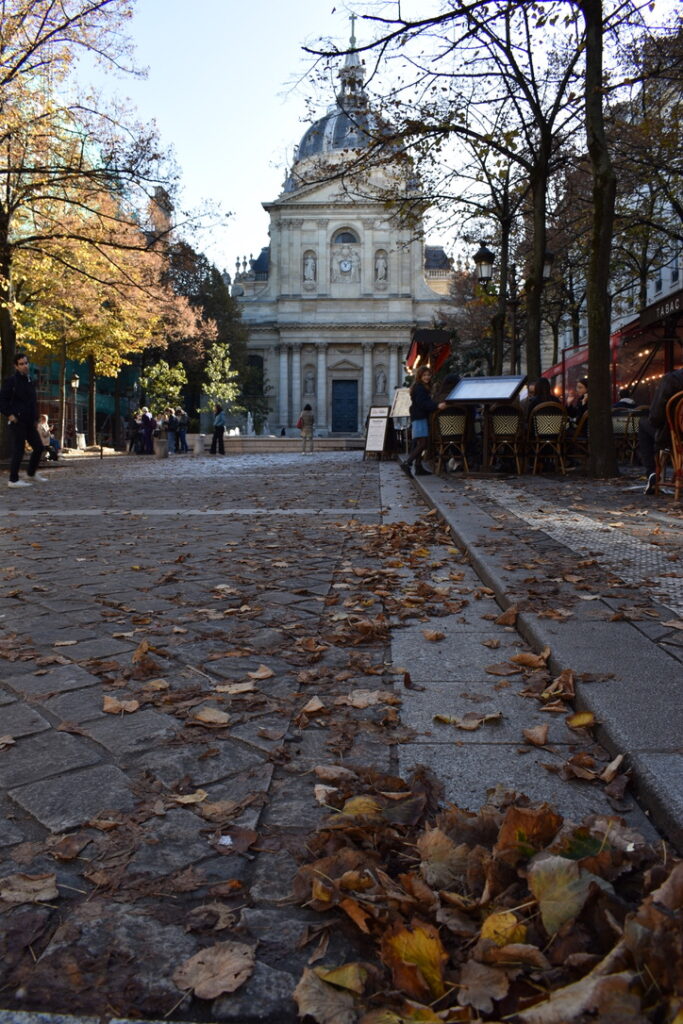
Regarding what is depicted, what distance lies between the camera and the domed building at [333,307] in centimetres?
6656

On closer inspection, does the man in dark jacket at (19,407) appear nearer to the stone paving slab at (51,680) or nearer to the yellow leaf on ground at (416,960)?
the stone paving slab at (51,680)

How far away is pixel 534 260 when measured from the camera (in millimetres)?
16906

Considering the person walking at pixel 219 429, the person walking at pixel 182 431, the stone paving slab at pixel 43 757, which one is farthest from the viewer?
the person walking at pixel 182 431

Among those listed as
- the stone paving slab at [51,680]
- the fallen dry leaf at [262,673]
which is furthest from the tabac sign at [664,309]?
the stone paving slab at [51,680]

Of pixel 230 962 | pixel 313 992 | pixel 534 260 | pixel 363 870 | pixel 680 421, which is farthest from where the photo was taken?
pixel 534 260

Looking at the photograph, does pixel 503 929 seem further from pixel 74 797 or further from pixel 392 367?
pixel 392 367

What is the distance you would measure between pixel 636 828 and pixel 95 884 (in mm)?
1243

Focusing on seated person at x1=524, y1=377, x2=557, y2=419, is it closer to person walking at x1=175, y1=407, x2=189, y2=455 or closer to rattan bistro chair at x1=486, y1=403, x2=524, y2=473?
rattan bistro chair at x1=486, y1=403, x2=524, y2=473

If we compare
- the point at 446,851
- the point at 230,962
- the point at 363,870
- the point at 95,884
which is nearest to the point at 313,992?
the point at 230,962

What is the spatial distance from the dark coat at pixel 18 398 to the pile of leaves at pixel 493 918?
497 inches

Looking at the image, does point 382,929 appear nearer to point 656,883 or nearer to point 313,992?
point 313,992

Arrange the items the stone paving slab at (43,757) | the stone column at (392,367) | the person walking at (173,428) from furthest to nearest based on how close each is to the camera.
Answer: the stone column at (392,367), the person walking at (173,428), the stone paving slab at (43,757)

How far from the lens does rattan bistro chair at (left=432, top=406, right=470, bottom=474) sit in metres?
Result: 14.1

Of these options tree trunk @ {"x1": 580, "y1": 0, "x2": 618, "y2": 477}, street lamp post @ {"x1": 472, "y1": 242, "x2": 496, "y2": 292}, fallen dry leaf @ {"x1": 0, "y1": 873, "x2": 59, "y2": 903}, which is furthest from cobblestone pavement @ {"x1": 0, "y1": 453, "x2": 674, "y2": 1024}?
street lamp post @ {"x1": 472, "y1": 242, "x2": 496, "y2": 292}
